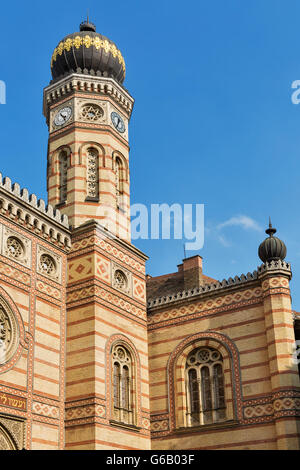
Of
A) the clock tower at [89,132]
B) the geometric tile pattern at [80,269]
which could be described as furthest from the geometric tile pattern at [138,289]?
the geometric tile pattern at [80,269]

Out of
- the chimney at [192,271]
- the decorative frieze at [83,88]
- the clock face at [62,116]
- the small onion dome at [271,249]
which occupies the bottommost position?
the small onion dome at [271,249]

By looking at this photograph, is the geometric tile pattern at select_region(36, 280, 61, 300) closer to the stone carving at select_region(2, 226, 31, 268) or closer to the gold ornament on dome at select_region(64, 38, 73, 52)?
the stone carving at select_region(2, 226, 31, 268)

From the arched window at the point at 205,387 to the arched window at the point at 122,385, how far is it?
7.56 feet

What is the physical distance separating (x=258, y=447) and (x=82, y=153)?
12.5 meters

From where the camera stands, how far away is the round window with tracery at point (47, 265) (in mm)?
20953

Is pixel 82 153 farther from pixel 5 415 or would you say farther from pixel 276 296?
pixel 5 415

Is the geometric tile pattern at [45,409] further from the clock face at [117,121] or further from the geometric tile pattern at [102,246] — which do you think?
the clock face at [117,121]

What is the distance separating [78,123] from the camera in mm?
24688

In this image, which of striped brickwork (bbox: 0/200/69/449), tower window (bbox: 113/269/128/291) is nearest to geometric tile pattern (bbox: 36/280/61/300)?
striped brickwork (bbox: 0/200/69/449)

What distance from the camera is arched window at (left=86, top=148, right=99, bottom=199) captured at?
79.4 feet

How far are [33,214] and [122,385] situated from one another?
6656 mm

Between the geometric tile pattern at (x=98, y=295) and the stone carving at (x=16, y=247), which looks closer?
the stone carving at (x=16, y=247)

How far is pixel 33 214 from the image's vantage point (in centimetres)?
2080
